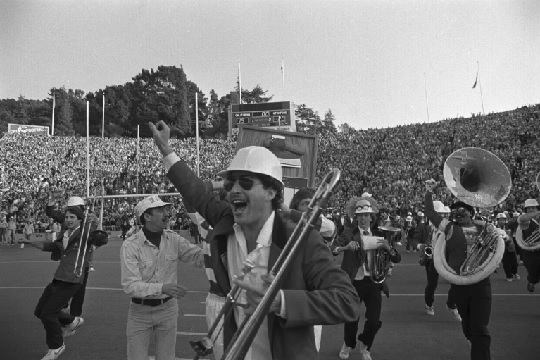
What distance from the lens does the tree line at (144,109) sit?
73562 mm

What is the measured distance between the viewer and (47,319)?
22.7 ft

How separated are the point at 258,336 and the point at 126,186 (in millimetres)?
37550

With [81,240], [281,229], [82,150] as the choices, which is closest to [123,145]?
[82,150]

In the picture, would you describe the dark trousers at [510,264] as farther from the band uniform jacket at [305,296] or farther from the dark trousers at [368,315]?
the band uniform jacket at [305,296]

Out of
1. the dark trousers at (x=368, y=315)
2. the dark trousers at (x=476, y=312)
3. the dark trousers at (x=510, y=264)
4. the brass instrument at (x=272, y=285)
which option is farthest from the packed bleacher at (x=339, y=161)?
the brass instrument at (x=272, y=285)

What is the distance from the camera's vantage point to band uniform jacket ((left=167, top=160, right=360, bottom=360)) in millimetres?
2221

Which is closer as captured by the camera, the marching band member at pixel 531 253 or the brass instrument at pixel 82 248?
the brass instrument at pixel 82 248

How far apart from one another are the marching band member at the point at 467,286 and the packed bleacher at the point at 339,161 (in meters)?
21.8

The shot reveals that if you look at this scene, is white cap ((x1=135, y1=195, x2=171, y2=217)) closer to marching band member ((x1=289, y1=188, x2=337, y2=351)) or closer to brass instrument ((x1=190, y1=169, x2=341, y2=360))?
marching band member ((x1=289, y1=188, x2=337, y2=351))

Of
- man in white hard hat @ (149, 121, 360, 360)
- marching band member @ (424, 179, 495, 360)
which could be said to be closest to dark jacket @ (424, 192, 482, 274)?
marching band member @ (424, 179, 495, 360)

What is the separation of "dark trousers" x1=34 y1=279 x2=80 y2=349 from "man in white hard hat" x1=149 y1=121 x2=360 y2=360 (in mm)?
4685

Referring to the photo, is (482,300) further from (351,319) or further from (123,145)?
(123,145)

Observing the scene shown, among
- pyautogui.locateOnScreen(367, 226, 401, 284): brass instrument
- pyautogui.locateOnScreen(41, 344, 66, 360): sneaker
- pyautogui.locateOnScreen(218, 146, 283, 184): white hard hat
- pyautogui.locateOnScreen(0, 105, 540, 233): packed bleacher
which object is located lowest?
pyautogui.locateOnScreen(41, 344, 66, 360): sneaker

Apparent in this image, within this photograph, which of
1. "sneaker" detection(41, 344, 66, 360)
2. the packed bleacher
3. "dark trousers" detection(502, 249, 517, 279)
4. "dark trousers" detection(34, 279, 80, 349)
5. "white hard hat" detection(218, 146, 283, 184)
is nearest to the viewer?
"white hard hat" detection(218, 146, 283, 184)
